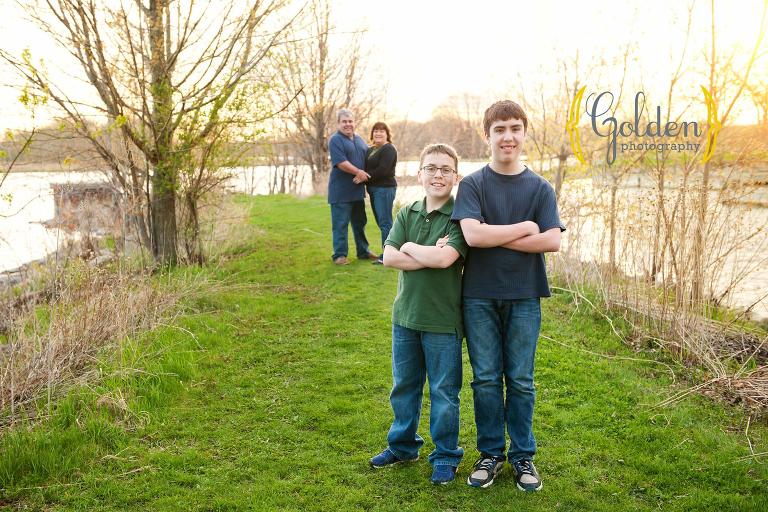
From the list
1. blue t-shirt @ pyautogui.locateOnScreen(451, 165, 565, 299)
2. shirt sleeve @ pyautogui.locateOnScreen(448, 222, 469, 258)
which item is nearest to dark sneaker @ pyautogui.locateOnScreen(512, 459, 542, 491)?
blue t-shirt @ pyautogui.locateOnScreen(451, 165, 565, 299)

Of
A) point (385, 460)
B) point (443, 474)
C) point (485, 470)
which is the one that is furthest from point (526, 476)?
point (385, 460)

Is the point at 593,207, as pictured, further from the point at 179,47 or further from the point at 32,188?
the point at 32,188

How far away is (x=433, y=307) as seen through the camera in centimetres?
299

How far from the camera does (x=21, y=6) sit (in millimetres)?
6277

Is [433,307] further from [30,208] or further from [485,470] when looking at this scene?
[30,208]

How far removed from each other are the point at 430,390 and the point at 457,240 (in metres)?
0.74

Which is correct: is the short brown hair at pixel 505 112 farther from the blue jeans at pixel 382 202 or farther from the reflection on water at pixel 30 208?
the blue jeans at pixel 382 202

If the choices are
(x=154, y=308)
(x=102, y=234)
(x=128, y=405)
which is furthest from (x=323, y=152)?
(x=128, y=405)

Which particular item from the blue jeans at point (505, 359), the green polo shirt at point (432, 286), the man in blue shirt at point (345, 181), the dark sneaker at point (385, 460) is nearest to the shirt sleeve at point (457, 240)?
the green polo shirt at point (432, 286)

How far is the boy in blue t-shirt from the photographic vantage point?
2.92m

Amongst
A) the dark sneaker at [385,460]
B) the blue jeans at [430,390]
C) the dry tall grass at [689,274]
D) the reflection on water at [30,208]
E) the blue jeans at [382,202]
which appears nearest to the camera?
the blue jeans at [430,390]

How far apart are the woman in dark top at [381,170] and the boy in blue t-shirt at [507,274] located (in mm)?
4698

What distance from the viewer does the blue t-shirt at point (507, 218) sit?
2947 millimetres

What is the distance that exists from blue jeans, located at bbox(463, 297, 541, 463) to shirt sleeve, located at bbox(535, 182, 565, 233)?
0.37 m
